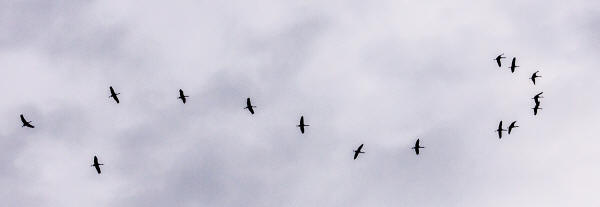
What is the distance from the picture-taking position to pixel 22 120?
426ft

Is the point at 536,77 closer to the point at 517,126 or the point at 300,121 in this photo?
the point at 517,126

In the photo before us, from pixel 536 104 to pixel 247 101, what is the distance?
42.0m

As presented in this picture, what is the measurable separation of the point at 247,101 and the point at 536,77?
135 ft

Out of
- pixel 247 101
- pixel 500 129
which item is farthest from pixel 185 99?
pixel 500 129

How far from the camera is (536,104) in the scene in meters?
133

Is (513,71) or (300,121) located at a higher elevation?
(513,71)

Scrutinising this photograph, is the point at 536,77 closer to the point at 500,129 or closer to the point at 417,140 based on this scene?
the point at 500,129

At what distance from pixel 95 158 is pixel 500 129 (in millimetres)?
58125

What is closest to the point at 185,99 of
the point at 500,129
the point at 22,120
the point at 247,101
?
the point at 247,101

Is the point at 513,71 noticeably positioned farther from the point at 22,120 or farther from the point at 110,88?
the point at 22,120

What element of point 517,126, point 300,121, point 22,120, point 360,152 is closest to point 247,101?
point 300,121

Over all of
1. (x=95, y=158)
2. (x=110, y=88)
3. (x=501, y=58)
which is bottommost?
(x=95, y=158)

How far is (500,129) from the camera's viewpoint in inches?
5138

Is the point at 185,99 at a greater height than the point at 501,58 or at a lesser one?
lesser
